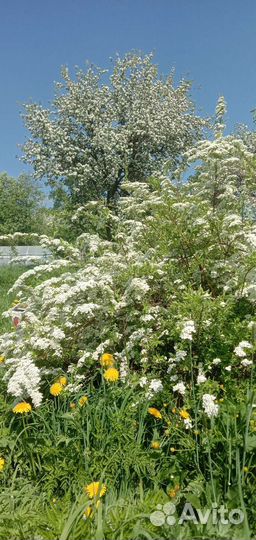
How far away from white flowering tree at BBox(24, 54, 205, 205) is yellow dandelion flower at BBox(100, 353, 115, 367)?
15.4 metres

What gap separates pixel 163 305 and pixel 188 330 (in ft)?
3.24

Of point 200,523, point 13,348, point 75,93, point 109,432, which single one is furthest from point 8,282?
point 75,93

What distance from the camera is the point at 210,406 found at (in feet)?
7.75

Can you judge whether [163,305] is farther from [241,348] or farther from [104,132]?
[104,132]

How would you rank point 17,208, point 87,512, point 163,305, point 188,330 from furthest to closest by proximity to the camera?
point 17,208
point 163,305
point 188,330
point 87,512

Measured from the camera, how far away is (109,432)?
103 inches

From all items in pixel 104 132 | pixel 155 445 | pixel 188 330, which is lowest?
pixel 155 445

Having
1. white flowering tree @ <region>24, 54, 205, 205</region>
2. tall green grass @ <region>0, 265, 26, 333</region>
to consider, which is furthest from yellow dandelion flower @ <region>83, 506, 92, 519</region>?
white flowering tree @ <region>24, 54, 205, 205</region>

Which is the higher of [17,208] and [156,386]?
[17,208]

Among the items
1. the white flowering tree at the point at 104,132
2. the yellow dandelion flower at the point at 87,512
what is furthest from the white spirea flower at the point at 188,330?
the white flowering tree at the point at 104,132

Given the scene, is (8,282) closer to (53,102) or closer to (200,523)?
(200,523)

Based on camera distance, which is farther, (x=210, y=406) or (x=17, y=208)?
(x=17, y=208)

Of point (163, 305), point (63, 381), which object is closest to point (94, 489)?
point (63, 381)

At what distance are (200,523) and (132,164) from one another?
58.6ft
